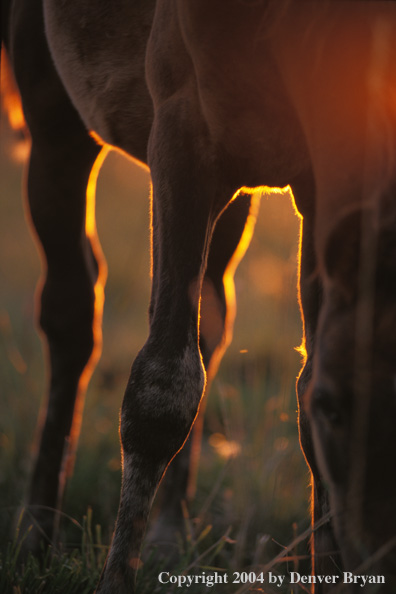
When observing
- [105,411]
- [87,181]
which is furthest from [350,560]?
[105,411]

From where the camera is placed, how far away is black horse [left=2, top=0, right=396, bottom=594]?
1252 mm

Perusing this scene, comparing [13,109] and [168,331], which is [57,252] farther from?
[168,331]

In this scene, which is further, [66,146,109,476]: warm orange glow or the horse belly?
[66,146,109,476]: warm orange glow

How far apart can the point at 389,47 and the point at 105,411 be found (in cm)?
314

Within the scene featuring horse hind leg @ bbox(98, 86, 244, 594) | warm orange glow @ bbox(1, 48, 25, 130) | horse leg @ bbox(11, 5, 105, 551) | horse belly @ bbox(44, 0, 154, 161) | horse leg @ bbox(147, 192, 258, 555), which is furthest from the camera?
warm orange glow @ bbox(1, 48, 25, 130)

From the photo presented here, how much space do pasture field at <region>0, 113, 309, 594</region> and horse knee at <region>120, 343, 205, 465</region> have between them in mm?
282

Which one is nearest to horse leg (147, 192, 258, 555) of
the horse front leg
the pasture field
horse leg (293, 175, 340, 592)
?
the pasture field

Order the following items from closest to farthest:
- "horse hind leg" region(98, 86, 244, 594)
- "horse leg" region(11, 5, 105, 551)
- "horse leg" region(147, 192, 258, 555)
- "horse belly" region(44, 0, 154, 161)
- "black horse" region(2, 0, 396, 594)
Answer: "black horse" region(2, 0, 396, 594) → "horse hind leg" region(98, 86, 244, 594) → "horse belly" region(44, 0, 154, 161) → "horse leg" region(11, 5, 105, 551) → "horse leg" region(147, 192, 258, 555)

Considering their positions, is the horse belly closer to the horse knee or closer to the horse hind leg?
the horse hind leg

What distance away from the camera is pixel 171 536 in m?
2.58

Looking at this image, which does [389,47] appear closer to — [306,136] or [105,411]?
[306,136]

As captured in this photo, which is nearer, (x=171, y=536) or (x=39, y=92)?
(x=39, y=92)

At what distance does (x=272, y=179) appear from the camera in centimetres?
162

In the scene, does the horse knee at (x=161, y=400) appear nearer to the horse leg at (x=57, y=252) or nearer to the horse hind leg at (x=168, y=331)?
the horse hind leg at (x=168, y=331)
